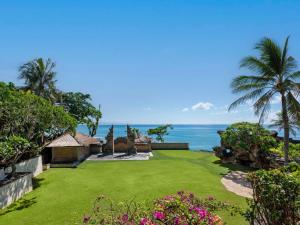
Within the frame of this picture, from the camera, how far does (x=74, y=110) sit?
39969 millimetres

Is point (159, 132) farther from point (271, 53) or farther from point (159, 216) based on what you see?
point (159, 216)

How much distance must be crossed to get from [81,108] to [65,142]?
52.2 feet

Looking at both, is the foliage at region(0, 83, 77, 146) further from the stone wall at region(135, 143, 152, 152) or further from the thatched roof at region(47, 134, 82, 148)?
the stone wall at region(135, 143, 152, 152)

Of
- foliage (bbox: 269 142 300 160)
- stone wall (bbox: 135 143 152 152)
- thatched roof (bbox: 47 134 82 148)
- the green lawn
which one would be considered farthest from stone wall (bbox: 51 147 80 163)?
foliage (bbox: 269 142 300 160)

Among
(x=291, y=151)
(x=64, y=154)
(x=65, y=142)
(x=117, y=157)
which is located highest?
(x=65, y=142)

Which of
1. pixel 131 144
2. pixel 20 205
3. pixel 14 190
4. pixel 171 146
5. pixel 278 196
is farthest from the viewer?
pixel 171 146

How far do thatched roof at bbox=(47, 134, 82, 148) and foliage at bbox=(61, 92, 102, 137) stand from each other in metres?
13.4

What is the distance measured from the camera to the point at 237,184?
16328 mm

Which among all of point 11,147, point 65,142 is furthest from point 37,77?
point 11,147

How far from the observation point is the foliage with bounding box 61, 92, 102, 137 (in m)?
39.7

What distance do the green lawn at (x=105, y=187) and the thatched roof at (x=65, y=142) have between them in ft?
7.97

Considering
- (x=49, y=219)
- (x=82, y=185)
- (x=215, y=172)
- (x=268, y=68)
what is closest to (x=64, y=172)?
(x=82, y=185)

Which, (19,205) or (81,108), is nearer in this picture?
(19,205)

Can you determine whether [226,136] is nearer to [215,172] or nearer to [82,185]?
[215,172]
